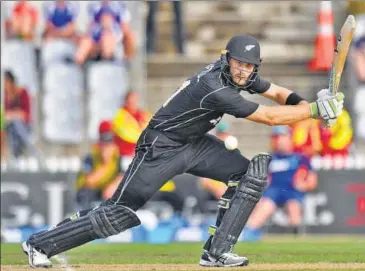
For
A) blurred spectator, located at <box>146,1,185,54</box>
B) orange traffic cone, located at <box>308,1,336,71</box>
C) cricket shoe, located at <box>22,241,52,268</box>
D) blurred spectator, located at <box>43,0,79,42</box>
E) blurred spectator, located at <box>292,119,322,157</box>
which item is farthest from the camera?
blurred spectator, located at <box>146,1,185,54</box>

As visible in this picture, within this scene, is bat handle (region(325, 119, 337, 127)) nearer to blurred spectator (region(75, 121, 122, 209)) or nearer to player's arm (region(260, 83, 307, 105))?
player's arm (region(260, 83, 307, 105))

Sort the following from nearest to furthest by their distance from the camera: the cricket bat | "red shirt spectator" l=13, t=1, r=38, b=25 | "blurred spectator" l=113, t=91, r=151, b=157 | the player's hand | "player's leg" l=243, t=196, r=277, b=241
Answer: the player's hand < the cricket bat < "player's leg" l=243, t=196, r=277, b=241 < "blurred spectator" l=113, t=91, r=151, b=157 < "red shirt spectator" l=13, t=1, r=38, b=25

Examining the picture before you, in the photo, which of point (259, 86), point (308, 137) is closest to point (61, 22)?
point (308, 137)

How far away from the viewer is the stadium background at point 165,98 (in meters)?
17.1

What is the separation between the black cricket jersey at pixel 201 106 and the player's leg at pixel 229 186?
206 millimetres

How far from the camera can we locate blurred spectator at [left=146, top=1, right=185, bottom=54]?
20.0 metres

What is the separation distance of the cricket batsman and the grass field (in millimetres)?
269

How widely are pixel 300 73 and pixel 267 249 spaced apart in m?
7.45

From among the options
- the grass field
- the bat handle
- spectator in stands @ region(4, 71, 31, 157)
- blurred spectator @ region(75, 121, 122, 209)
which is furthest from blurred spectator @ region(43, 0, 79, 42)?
the bat handle

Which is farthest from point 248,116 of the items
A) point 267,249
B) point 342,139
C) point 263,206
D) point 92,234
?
point 342,139

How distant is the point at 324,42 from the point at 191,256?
8.62m

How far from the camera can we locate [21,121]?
1766cm

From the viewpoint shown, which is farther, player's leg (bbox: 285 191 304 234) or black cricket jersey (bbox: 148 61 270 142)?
player's leg (bbox: 285 191 304 234)

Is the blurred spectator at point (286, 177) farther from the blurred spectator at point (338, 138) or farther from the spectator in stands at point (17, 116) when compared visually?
the spectator in stands at point (17, 116)
